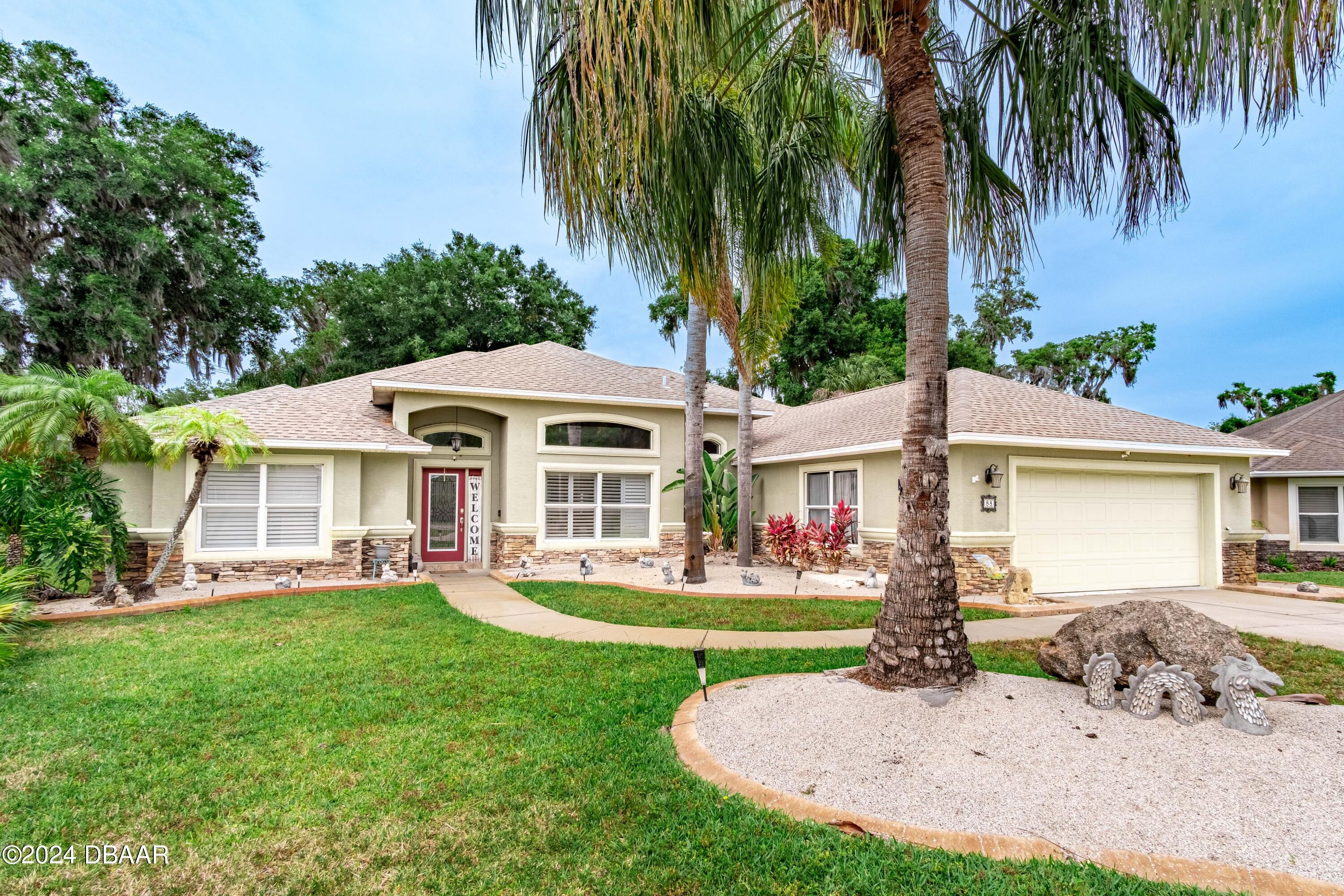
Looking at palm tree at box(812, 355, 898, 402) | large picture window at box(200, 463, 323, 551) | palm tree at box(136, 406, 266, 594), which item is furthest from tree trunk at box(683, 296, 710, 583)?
palm tree at box(812, 355, 898, 402)

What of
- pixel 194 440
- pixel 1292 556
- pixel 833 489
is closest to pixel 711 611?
pixel 833 489

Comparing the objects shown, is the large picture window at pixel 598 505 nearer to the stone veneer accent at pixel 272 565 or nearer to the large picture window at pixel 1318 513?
the stone veneer accent at pixel 272 565

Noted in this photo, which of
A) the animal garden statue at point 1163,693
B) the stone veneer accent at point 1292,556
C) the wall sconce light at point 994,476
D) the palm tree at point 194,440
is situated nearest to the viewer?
the animal garden statue at point 1163,693

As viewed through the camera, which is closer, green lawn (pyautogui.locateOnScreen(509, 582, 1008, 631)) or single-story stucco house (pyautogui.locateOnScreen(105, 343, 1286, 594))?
green lawn (pyautogui.locateOnScreen(509, 582, 1008, 631))

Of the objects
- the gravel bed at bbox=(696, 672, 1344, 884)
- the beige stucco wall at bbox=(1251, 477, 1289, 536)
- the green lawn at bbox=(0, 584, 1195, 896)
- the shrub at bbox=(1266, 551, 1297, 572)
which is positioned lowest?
the shrub at bbox=(1266, 551, 1297, 572)

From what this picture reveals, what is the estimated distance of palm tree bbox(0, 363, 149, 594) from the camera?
28.6 ft

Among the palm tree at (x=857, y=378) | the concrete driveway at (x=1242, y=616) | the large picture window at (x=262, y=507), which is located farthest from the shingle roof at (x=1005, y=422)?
the large picture window at (x=262, y=507)

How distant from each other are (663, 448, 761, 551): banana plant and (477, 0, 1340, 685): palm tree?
900 cm

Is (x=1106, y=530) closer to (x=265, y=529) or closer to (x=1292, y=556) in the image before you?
(x=1292, y=556)

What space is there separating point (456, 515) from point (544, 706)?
10.3 metres

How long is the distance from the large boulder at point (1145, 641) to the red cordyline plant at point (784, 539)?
7.80 metres

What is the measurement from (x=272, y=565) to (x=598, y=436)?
21.7 ft

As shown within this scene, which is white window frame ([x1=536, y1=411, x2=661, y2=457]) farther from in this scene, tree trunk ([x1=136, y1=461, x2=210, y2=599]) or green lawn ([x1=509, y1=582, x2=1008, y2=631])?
tree trunk ([x1=136, y1=461, x2=210, y2=599])

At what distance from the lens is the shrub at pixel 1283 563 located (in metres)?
15.2
